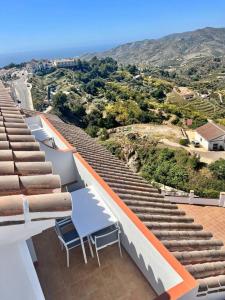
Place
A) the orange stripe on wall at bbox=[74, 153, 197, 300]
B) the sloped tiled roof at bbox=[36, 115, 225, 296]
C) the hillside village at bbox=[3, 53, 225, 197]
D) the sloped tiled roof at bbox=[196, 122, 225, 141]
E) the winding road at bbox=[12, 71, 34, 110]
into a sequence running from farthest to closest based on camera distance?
the winding road at bbox=[12, 71, 34, 110] < the sloped tiled roof at bbox=[196, 122, 225, 141] < the hillside village at bbox=[3, 53, 225, 197] < the sloped tiled roof at bbox=[36, 115, 225, 296] < the orange stripe on wall at bbox=[74, 153, 197, 300]

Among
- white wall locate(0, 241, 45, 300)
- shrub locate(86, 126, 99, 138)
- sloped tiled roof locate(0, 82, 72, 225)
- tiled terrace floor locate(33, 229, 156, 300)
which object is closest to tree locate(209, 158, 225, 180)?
shrub locate(86, 126, 99, 138)

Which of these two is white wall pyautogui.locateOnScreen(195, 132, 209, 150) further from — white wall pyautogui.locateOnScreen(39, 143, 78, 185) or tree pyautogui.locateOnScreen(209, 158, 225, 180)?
white wall pyautogui.locateOnScreen(39, 143, 78, 185)

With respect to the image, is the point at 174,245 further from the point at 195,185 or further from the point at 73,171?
the point at 195,185

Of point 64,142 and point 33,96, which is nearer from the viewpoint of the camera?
point 64,142

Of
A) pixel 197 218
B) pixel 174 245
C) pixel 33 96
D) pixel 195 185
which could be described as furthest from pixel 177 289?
pixel 33 96

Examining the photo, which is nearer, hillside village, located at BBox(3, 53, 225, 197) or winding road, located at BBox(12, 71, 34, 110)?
hillside village, located at BBox(3, 53, 225, 197)

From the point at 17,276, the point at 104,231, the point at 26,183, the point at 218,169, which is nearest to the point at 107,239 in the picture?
the point at 104,231

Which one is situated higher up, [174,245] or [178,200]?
[174,245]
